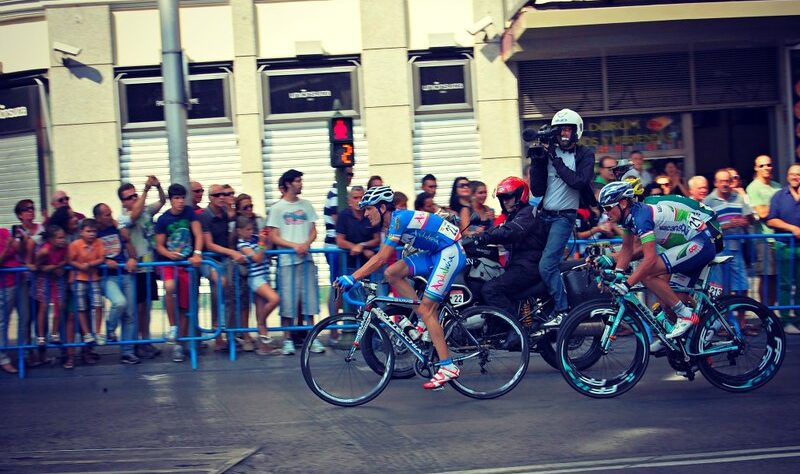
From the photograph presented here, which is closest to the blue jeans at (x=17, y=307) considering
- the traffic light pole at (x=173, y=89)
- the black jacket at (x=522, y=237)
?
the traffic light pole at (x=173, y=89)

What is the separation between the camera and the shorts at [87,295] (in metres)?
10.6

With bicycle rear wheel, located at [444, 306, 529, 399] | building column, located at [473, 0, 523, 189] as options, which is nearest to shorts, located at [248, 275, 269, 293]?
bicycle rear wheel, located at [444, 306, 529, 399]

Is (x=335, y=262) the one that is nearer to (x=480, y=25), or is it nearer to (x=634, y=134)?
(x=480, y=25)

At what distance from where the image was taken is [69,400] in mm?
9141

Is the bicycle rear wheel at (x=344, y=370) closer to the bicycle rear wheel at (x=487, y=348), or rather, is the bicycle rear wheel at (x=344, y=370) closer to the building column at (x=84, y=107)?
the bicycle rear wheel at (x=487, y=348)

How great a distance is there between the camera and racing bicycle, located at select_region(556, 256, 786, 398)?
8070 mm

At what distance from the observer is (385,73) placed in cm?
1645

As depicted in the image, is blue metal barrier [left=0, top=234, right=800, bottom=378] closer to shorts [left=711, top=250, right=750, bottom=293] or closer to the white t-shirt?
shorts [left=711, top=250, right=750, bottom=293]

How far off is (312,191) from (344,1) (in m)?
3.15

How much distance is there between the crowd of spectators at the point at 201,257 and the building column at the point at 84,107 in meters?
4.60

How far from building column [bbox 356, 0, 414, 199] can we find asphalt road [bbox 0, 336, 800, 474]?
7328 millimetres

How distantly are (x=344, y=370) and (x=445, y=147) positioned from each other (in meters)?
8.94

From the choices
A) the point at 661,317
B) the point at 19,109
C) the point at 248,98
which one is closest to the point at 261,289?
the point at 661,317

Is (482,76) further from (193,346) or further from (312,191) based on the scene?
(193,346)
